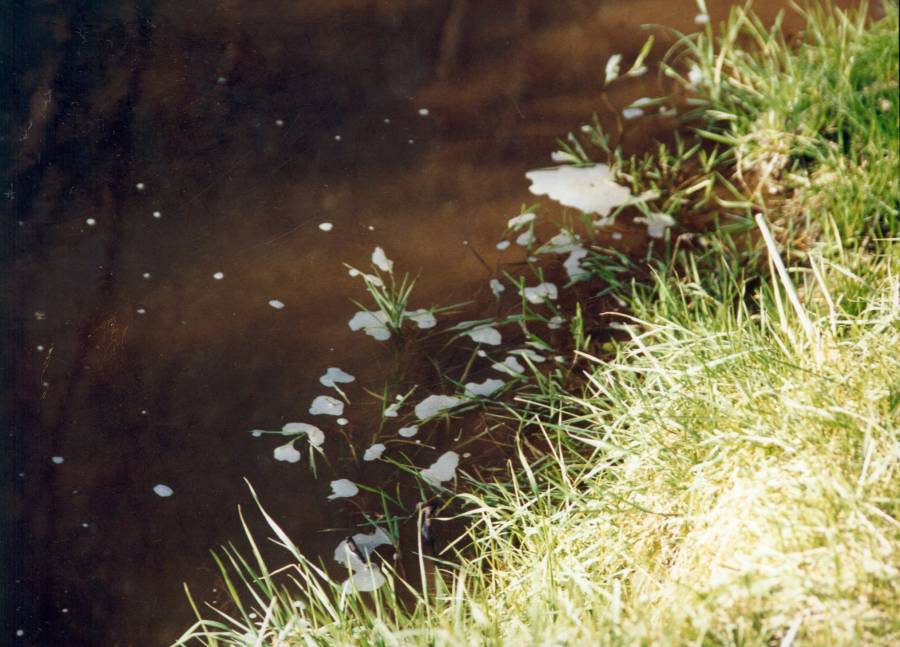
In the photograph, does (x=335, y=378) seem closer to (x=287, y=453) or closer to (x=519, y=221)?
(x=287, y=453)

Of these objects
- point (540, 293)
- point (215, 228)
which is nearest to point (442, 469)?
point (540, 293)

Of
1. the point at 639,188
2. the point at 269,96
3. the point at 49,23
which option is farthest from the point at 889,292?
the point at 49,23

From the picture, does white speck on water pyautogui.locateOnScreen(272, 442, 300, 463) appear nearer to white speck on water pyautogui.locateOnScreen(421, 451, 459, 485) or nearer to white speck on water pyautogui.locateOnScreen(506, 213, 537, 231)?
white speck on water pyautogui.locateOnScreen(421, 451, 459, 485)

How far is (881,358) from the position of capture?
57.7 inches

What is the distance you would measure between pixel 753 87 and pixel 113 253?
69.1 inches

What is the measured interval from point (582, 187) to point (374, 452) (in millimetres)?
922

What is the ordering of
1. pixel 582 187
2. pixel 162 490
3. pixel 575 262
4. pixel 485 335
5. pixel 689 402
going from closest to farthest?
1. pixel 689 402
2. pixel 162 490
3. pixel 485 335
4. pixel 575 262
5. pixel 582 187

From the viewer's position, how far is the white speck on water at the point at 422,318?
81.2 inches

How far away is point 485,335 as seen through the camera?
2.05 m

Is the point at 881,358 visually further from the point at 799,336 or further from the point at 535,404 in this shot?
the point at 535,404

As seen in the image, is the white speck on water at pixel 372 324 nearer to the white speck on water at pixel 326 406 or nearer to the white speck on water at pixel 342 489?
the white speck on water at pixel 326 406

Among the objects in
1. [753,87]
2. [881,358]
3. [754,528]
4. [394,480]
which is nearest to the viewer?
[754,528]

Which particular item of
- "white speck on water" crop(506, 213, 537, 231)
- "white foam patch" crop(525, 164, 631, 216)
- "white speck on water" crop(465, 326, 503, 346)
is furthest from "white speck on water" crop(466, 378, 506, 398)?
"white foam patch" crop(525, 164, 631, 216)

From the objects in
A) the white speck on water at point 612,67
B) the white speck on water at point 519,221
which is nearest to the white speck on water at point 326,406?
the white speck on water at point 519,221
